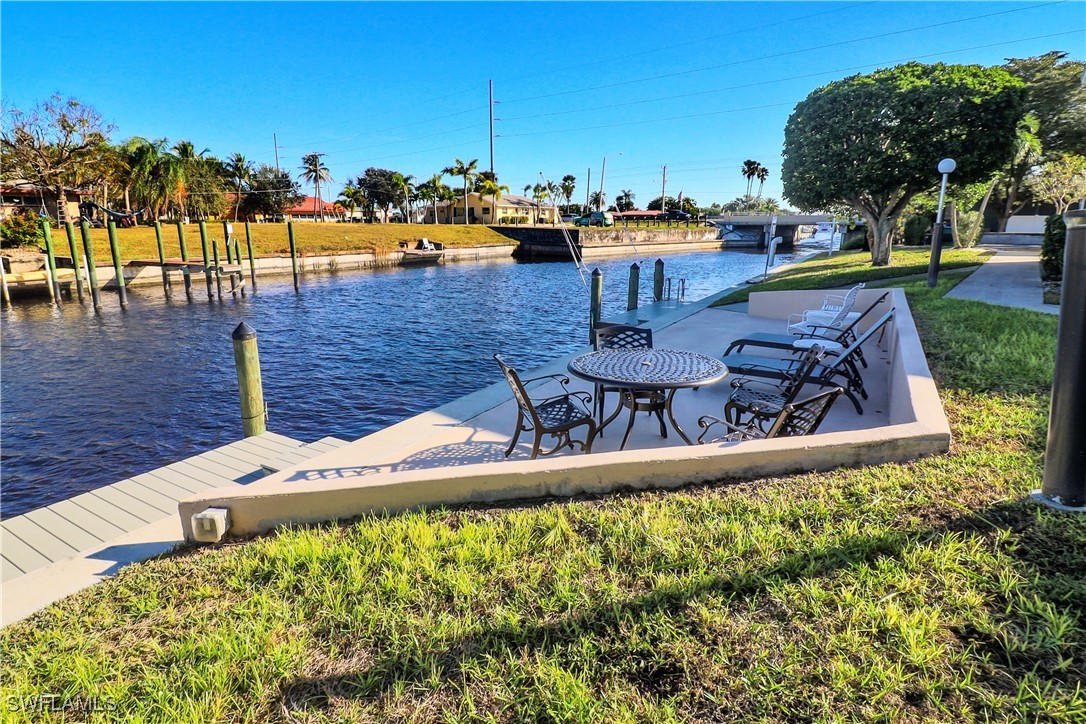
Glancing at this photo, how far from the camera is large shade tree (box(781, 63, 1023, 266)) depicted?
55.1 feet

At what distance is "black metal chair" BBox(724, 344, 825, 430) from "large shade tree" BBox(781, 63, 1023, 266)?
625 inches

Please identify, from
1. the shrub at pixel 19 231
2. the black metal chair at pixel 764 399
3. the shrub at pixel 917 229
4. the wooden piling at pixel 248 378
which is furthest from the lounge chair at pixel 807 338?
the shrub at pixel 19 231

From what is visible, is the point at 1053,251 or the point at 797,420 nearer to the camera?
the point at 797,420

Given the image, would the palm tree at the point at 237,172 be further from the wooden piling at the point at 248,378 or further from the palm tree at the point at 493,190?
the wooden piling at the point at 248,378

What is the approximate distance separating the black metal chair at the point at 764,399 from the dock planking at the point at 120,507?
401 centimetres

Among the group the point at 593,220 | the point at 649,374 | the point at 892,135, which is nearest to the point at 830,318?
the point at 649,374

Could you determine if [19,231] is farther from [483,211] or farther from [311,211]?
[311,211]

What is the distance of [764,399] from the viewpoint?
5.55 metres

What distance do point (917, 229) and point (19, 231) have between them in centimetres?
4321

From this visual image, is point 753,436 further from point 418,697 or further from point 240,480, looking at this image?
point 240,480

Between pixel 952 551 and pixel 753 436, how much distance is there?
83.4 inches

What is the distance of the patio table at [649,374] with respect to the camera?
15.5 feet

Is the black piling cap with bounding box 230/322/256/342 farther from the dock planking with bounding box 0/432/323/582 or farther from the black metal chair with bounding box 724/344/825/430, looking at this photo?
the black metal chair with bounding box 724/344/825/430

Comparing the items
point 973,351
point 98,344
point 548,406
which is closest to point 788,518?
point 548,406
